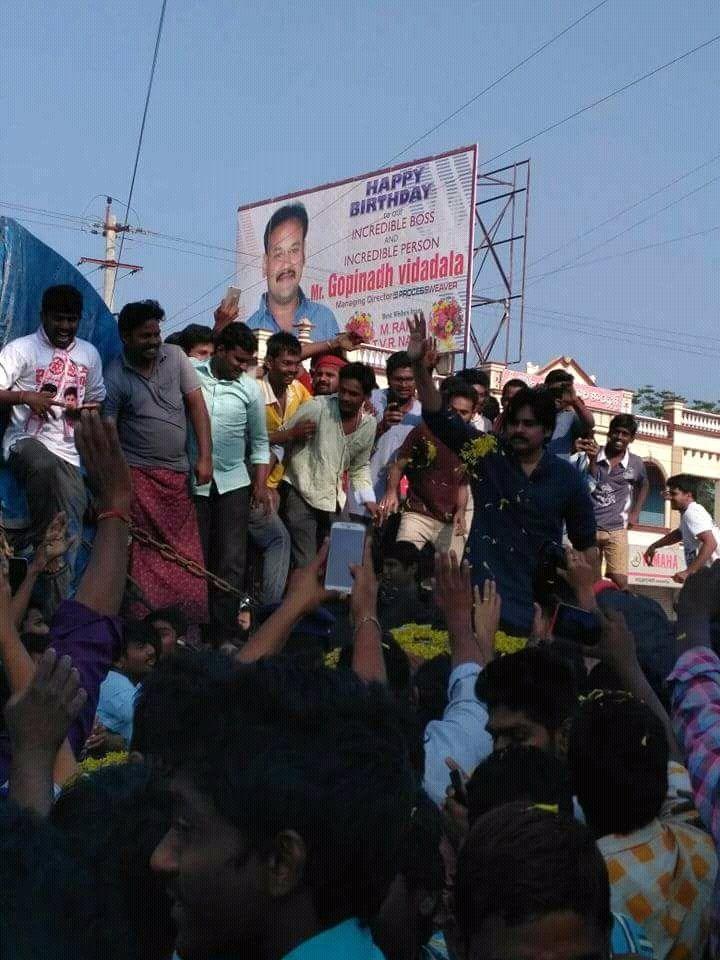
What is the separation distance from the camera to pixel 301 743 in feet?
6.16

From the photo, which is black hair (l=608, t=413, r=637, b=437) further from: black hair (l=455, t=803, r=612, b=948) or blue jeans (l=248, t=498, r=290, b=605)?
black hair (l=455, t=803, r=612, b=948)

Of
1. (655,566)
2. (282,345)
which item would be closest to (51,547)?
(282,345)

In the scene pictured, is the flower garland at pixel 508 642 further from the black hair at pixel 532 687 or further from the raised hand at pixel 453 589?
the black hair at pixel 532 687

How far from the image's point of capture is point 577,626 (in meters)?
3.84

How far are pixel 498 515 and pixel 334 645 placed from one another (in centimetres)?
98

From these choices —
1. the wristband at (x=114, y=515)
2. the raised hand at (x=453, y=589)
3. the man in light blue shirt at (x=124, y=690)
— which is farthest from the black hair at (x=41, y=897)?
the raised hand at (x=453, y=589)

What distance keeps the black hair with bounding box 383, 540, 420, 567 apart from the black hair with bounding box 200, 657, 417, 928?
6.38 m

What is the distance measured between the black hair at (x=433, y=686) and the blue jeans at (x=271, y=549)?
2722 mm

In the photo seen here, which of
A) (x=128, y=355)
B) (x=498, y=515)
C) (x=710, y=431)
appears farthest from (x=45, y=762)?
(x=710, y=431)

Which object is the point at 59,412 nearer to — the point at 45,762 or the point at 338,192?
the point at 45,762

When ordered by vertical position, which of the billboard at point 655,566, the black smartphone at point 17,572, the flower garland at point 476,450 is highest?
the flower garland at point 476,450

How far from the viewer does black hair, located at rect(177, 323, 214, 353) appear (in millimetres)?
8180

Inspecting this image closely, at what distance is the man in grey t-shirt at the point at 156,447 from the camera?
669 centimetres

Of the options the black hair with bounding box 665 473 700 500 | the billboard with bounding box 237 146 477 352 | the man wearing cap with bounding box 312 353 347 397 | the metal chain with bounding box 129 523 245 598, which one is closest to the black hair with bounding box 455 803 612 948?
the metal chain with bounding box 129 523 245 598
